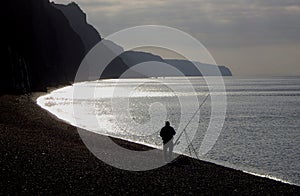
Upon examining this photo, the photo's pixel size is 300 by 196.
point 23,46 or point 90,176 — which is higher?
point 90,176

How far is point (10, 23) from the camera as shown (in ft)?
256

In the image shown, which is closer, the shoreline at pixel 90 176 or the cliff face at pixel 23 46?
the shoreline at pixel 90 176

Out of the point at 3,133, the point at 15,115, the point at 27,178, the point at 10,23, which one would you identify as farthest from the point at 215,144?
the point at 10,23

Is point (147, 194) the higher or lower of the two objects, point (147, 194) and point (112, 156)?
the higher

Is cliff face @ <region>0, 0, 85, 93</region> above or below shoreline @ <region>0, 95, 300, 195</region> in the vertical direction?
below

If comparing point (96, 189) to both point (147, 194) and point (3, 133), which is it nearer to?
point (147, 194)

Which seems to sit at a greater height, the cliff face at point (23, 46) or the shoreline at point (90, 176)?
the shoreline at point (90, 176)

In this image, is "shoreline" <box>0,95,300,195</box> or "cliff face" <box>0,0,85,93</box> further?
"cliff face" <box>0,0,85,93</box>

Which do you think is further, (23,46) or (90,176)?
(23,46)

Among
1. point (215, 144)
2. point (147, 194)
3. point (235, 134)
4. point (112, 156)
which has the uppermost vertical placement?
point (147, 194)

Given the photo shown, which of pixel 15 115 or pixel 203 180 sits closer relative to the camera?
pixel 203 180

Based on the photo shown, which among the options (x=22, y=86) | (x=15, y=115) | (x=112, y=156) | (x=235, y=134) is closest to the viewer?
(x=112, y=156)

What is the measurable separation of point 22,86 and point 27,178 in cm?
6797

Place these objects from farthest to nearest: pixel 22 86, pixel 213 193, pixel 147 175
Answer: pixel 22 86, pixel 147 175, pixel 213 193
